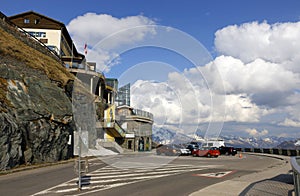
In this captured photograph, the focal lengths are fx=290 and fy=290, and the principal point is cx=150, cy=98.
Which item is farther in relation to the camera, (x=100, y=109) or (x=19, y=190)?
(x=100, y=109)

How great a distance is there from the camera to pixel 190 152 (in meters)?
39.2

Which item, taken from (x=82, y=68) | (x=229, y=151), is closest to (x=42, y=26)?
(x=82, y=68)

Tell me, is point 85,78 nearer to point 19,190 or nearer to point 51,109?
point 51,109

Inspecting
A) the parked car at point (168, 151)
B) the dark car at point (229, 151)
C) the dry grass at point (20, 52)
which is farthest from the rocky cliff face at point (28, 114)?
Result: the dark car at point (229, 151)

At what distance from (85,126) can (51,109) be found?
14607 mm

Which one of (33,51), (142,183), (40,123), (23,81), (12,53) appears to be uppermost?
(33,51)

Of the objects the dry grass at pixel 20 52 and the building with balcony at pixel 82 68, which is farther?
the building with balcony at pixel 82 68

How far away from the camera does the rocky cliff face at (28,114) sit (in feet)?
A: 62.3

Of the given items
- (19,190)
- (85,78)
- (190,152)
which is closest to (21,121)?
(19,190)

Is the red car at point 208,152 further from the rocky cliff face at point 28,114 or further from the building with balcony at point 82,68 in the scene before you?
the rocky cliff face at point 28,114

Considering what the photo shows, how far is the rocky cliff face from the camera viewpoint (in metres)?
Answer: 19.0

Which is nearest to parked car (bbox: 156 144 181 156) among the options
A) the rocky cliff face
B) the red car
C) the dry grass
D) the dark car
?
the red car

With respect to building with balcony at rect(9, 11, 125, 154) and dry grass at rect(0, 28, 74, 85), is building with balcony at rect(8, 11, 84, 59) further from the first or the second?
dry grass at rect(0, 28, 74, 85)

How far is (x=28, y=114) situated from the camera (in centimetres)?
2230
